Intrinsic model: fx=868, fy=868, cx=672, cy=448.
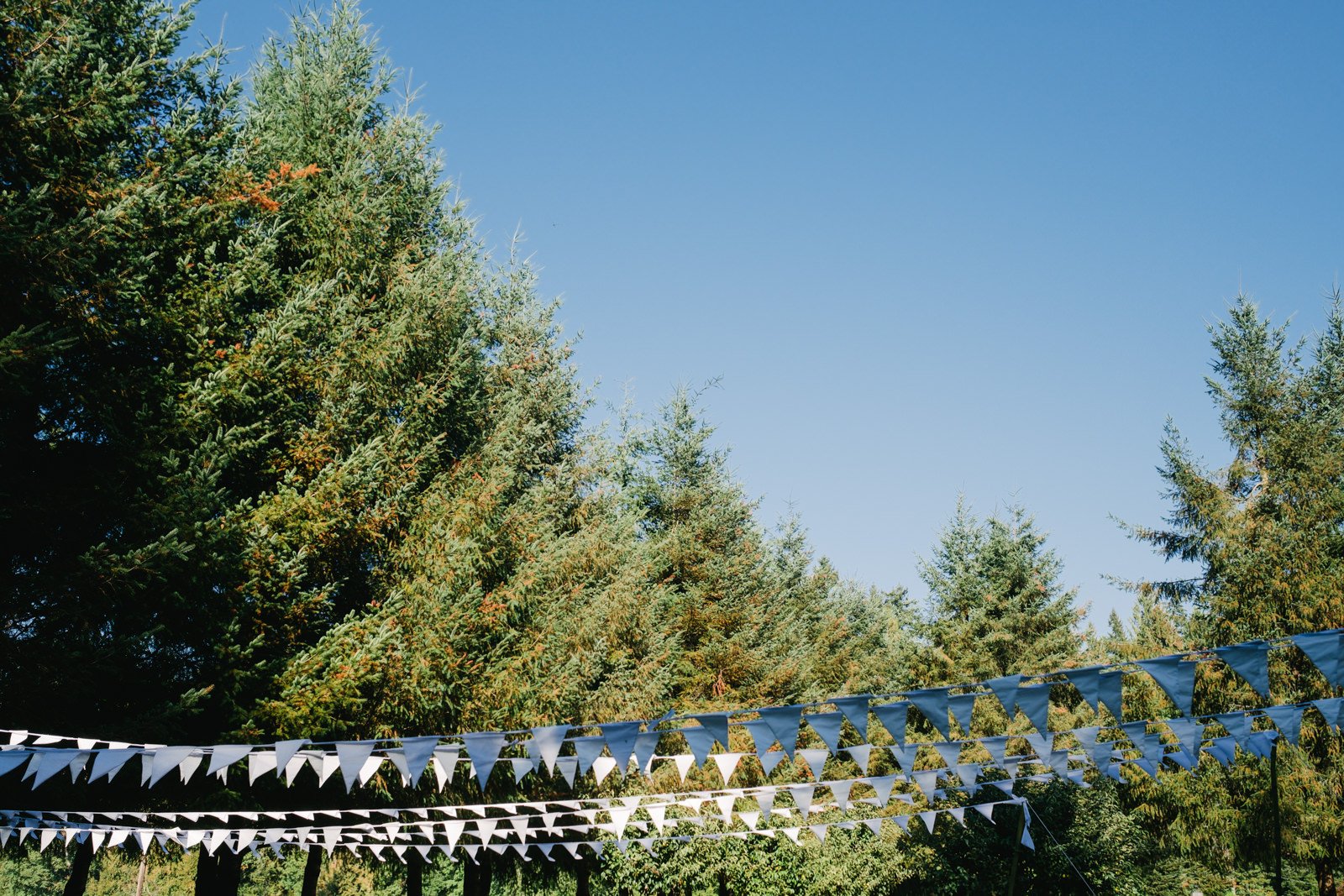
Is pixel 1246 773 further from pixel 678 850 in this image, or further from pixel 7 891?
pixel 7 891

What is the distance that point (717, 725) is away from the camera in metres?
4.97

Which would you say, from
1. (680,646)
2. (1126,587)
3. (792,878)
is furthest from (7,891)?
(1126,587)

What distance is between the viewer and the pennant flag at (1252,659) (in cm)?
441

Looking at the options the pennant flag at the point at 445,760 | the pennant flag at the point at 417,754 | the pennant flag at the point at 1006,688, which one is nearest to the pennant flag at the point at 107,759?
the pennant flag at the point at 417,754

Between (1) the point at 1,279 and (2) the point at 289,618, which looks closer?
(1) the point at 1,279

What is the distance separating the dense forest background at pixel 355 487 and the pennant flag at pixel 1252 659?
7.42 m

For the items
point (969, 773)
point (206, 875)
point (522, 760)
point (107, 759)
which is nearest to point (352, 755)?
point (522, 760)

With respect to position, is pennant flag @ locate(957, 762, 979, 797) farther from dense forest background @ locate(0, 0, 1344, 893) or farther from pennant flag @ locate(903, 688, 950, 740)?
dense forest background @ locate(0, 0, 1344, 893)

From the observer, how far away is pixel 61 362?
26.9 feet

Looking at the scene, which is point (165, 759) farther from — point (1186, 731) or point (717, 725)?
point (1186, 731)

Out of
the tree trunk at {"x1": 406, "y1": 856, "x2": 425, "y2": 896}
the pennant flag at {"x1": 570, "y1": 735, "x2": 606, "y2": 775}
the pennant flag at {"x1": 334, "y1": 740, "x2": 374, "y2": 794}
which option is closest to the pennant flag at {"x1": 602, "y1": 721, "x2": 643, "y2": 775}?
the pennant flag at {"x1": 570, "y1": 735, "x2": 606, "y2": 775}

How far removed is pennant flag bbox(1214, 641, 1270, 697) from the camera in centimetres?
441

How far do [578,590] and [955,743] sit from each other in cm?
1020

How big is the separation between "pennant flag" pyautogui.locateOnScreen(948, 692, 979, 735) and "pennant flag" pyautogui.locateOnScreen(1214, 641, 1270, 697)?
1250 mm
